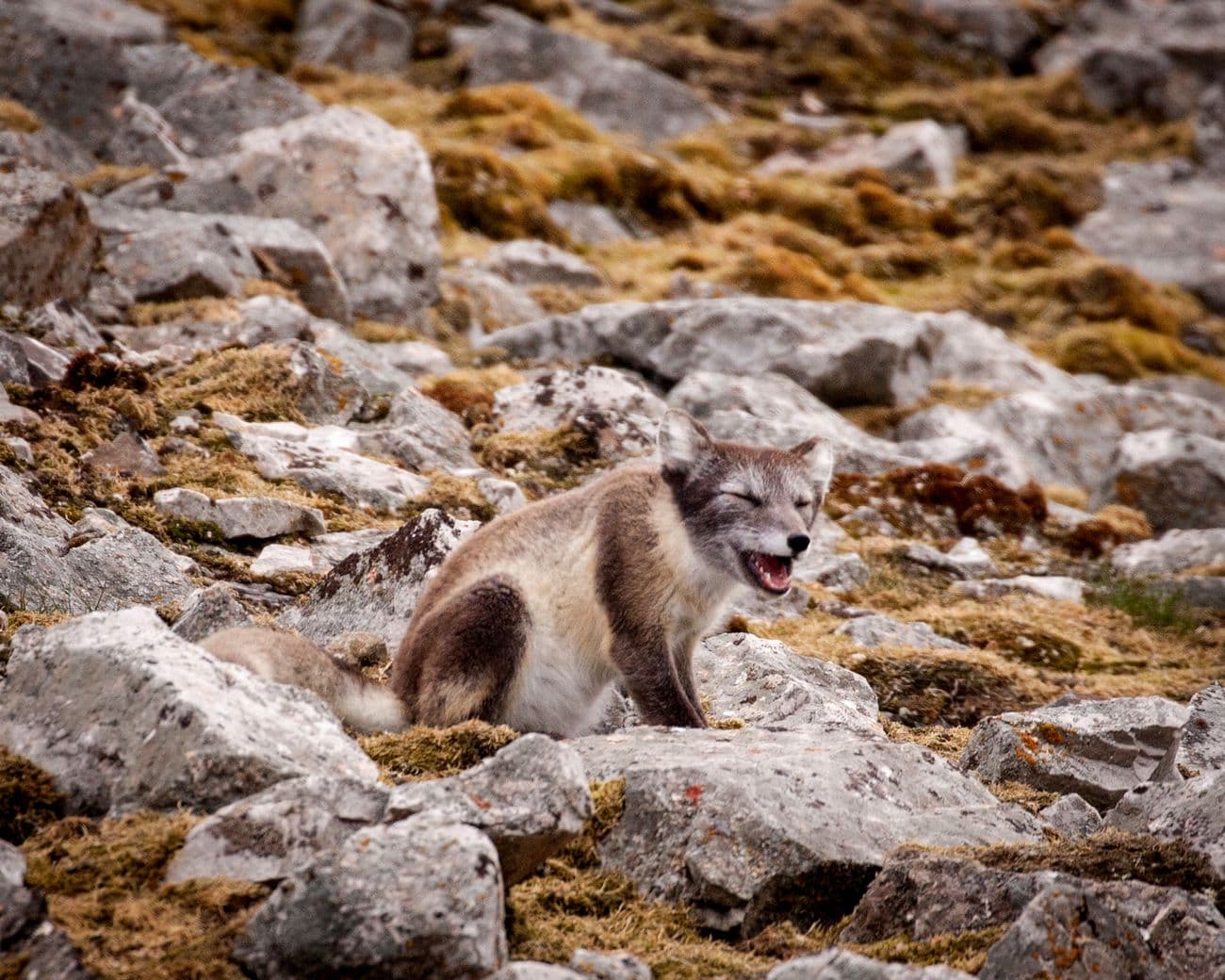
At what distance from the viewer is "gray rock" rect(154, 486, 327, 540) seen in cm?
1105

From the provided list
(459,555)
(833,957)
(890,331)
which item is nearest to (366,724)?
Answer: (459,555)

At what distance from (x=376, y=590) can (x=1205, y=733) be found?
625cm

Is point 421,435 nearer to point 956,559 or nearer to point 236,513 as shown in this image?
point 236,513

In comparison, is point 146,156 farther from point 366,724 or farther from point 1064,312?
point 1064,312

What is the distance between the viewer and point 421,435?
14.7 m

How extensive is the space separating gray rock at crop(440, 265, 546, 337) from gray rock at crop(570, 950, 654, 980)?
1709 centimetres

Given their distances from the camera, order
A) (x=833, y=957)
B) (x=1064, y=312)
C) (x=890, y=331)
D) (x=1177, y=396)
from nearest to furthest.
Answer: (x=833, y=957)
(x=890, y=331)
(x=1177, y=396)
(x=1064, y=312)

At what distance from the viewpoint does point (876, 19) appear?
51.6 meters

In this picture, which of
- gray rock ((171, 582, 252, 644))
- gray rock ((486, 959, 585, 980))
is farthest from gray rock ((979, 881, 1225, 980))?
gray rock ((171, 582, 252, 644))

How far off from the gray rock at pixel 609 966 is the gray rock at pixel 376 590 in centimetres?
455

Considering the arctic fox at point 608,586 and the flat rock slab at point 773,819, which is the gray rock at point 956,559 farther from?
the flat rock slab at point 773,819

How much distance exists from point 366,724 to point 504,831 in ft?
7.49

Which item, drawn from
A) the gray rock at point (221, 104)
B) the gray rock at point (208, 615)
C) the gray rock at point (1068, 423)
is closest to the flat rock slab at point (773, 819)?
A: the gray rock at point (208, 615)

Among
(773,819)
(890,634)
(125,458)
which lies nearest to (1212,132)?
(890,634)
